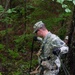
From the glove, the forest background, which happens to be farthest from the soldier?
the forest background

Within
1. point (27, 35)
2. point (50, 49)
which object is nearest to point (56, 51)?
point (50, 49)

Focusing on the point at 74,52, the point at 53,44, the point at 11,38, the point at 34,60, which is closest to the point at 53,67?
the point at 53,44

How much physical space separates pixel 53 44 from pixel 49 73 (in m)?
0.82

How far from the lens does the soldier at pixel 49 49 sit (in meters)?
5.45

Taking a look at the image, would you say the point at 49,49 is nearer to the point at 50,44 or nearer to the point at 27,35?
the point at 50,44

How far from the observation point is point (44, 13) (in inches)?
473

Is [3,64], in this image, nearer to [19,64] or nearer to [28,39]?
[19,64]

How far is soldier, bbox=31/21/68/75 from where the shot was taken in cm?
545

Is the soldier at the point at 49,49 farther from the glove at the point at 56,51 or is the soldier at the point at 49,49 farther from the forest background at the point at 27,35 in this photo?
the forest background at the point at 27,35

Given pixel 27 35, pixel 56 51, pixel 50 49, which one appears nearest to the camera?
pixel 56 51

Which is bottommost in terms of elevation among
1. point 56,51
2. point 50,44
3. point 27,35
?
point 27,35

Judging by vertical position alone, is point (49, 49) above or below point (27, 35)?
above

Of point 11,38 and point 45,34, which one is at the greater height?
point 45,34

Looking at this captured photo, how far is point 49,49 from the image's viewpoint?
5.60 metres
